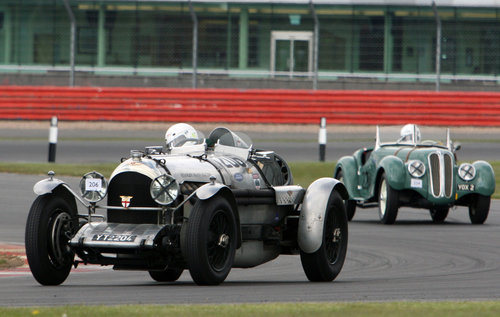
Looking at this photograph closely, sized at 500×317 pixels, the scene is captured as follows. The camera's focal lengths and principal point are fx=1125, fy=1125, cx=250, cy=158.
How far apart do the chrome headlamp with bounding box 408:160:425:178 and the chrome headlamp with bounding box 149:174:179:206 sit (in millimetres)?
7233

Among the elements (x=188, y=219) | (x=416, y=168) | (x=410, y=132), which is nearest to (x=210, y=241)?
(x=188, y=219)

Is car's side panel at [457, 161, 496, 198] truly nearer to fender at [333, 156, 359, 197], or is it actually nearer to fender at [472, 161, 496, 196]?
fender at [472, 161, 496, 196]

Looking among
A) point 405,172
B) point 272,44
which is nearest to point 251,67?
point 272,44

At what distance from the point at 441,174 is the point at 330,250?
232 inches

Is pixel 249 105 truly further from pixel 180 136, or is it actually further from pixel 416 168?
pixel 180 136

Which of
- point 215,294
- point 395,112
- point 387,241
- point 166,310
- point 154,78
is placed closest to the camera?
point 166,310

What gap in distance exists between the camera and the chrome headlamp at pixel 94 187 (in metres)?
8.84

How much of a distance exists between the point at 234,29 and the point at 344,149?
422 inches

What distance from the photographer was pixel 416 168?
15.4 meters

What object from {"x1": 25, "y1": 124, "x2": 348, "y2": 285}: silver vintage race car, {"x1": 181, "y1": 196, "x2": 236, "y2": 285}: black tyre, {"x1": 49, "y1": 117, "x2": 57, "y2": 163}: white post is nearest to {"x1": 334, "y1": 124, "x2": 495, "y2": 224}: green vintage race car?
{"x1": 25, "y1": 124, "x2": 348, "y2": 285}: silver vintage race car

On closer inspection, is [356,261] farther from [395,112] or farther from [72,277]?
[395,112]

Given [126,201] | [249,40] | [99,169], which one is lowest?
[126,201]

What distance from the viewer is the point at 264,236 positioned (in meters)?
9.63

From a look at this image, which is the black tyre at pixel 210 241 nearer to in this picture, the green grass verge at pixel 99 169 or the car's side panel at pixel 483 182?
the car's side panel at pixel 483 182
